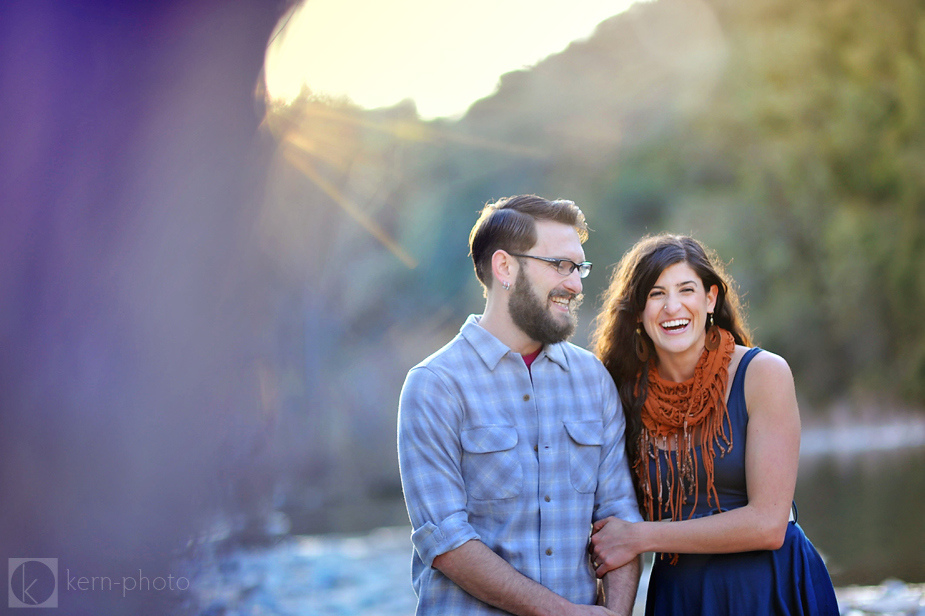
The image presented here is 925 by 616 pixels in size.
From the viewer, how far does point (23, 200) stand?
2580 mm

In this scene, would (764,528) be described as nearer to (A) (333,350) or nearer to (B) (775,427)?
(B) (775,427)

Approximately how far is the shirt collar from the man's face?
56 millimetres

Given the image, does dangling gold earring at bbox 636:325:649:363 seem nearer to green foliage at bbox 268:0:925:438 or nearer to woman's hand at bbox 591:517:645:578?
woman's hand at bbox 591:517:645:578

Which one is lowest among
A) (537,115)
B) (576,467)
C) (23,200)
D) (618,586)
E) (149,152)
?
(618,586)

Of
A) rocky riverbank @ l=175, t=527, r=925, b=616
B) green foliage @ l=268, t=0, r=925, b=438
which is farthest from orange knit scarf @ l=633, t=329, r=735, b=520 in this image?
green foliage @ l=268, t=0, r=925, b=438

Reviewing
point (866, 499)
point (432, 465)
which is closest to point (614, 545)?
point (432, 465)

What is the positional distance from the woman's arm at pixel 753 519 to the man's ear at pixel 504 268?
759 millimetres

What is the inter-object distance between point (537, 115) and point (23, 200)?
847 inches

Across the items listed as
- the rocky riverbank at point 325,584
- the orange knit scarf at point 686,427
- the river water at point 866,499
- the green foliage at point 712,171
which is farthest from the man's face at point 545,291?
the green foliage at point 712,171

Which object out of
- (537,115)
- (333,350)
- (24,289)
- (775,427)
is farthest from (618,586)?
(537,115)

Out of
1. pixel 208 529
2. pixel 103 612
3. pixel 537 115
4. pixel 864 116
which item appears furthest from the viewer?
pixel 537 115

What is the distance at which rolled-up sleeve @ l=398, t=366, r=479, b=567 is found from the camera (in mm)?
2234

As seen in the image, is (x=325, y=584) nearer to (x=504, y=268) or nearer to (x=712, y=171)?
(x=504, y=268)

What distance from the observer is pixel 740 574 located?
7.97 ft
